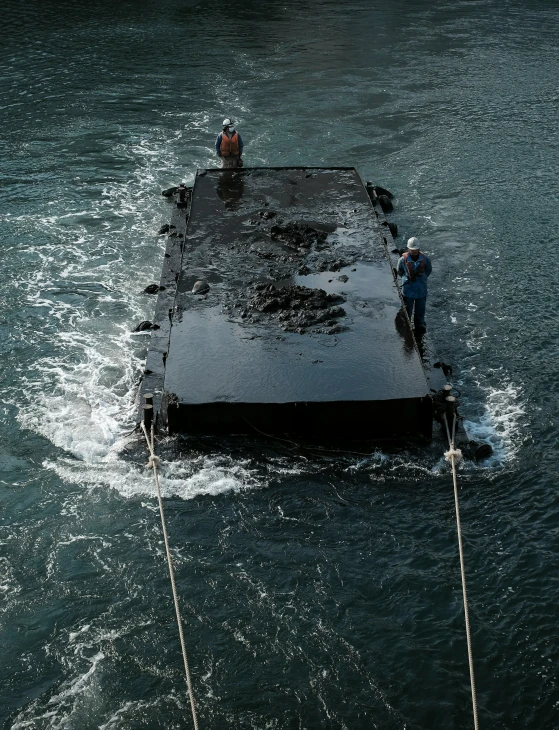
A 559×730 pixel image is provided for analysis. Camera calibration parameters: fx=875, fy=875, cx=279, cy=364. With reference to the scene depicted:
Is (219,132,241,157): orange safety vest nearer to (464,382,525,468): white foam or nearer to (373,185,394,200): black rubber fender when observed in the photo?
(373,185,394,200): black rubber fender

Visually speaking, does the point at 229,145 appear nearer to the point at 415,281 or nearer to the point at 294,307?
the point at 294,307

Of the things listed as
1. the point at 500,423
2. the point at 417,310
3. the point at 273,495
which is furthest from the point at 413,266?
the point at 273,495

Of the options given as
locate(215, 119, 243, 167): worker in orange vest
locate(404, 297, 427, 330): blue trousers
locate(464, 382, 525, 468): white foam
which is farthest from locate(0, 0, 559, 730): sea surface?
locate(215, 119, 243, 167): worker in orange vest

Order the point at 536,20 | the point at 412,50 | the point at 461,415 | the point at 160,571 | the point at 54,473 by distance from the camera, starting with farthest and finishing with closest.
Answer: the point at 536,20, the point at 412,50, the point at 461,415, the point at 54,473, the point at 160,571

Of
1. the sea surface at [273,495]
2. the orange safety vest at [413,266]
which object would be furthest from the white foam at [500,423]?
the orange safety vest at [413,266]

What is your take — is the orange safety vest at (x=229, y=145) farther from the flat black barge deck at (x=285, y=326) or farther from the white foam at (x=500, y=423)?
the white foam at (x=500, y=423)

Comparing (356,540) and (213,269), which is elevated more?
(213,269)

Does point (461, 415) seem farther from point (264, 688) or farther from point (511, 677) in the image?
point (264, 688)

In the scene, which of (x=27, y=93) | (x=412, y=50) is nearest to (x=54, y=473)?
(x=27, y=93)
